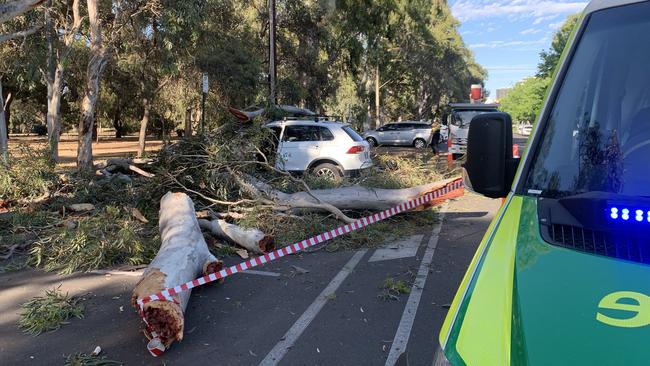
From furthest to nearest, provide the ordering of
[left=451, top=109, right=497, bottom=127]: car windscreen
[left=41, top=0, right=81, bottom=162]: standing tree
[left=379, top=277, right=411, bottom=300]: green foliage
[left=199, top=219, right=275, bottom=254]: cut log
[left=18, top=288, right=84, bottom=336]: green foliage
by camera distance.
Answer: [left=451, top=109, right=497, bottom=127]: car windscreen, [left=41, top=0, right=81, bottom=162]: standing tree, [left=199, top=219, right=275, bottom=254]: cut log, [left=379, top=277, right=411, bottom=300]: green foliage, [left=18, top=288, right=84, bottom=336]: green foliage

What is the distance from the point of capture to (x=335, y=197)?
8.39m

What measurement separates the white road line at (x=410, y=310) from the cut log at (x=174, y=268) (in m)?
1.75

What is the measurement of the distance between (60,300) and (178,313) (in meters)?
1.71

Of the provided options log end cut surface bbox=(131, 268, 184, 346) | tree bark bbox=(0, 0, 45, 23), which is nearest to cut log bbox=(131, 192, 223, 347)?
log end cut surface bbox=(131, 268, 184, 346)

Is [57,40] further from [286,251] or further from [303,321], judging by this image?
[303,321]

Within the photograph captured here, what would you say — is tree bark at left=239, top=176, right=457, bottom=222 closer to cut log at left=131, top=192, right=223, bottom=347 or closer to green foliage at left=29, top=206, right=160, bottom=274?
cut log at left=131, top=192, right=223, bottom=347

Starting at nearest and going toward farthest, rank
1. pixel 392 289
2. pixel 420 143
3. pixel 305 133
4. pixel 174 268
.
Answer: pixel 174 268 < pixel 392 289 < pixel 305 133 < pixel 420 143

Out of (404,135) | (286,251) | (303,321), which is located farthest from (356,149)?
(404,135)

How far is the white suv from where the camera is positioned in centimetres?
1234

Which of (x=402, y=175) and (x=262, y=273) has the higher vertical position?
(x=402, y=175)

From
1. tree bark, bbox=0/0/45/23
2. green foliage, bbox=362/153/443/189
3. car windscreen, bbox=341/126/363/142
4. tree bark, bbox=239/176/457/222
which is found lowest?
tree bark, bbox=239/176/457/222

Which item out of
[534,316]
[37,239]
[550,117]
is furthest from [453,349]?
[37,239]

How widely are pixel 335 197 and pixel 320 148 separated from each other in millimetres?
4168

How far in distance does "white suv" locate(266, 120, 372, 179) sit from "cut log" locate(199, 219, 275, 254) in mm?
4951
